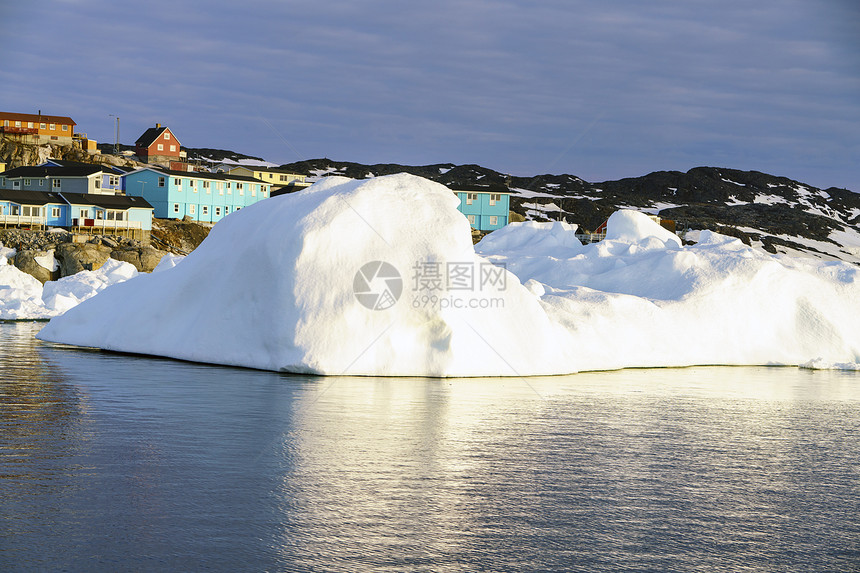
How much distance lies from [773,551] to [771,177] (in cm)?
17136

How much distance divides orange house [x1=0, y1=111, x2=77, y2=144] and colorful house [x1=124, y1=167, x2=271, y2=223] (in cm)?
2799

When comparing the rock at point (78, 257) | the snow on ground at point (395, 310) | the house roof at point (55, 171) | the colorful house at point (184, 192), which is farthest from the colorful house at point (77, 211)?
the snow on ground at point (395, 310)

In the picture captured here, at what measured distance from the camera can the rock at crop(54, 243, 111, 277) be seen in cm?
5284

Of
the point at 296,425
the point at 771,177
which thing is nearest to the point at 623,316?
the point at 296,425

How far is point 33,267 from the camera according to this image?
52250 millimetres

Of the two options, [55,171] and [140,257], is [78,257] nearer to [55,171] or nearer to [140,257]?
[140,257]

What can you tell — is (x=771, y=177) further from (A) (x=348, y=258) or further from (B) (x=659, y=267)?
(A) (x=348, y=258)

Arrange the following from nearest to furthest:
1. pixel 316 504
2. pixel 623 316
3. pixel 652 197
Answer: pixel 316 504 < pixel 623 316 < pixel 652 197

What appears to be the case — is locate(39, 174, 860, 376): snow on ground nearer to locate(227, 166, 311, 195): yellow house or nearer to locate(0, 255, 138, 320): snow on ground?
locate(0, 255, 138, 320): snow on ground

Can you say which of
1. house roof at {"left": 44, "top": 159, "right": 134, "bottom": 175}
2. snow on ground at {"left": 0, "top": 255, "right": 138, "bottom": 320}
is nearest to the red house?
house roof at {"left": 44, "top": 159, "right": 134, "bottom": 175}

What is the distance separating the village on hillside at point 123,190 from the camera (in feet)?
233

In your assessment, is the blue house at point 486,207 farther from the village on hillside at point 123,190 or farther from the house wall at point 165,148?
the house wall at point 165,148

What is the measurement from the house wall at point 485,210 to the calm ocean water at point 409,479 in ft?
273

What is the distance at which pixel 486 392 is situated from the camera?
1697cm
